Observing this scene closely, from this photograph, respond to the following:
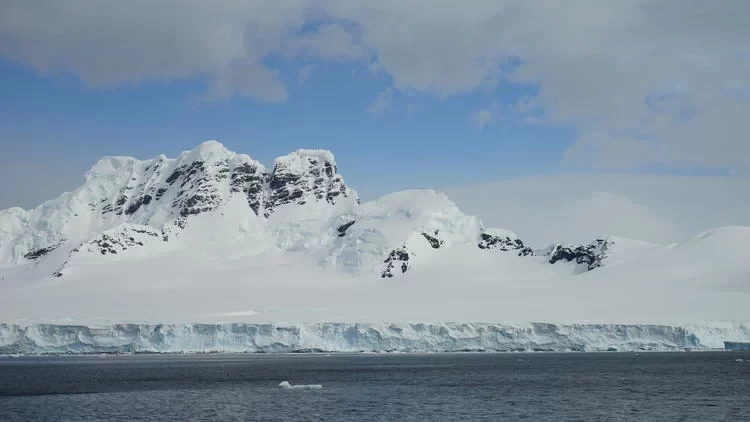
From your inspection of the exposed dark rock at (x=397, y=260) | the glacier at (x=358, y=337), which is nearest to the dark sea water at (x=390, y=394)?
the glacier at (x=358, y=337)

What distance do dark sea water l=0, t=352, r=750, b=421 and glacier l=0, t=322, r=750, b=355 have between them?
27380 millimetres

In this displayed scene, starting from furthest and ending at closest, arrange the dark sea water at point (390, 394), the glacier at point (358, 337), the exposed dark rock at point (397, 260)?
the exposed dark rock at point (397, 260) → the glacier at point (358, 337) → the dark sea water at point (390, 394)

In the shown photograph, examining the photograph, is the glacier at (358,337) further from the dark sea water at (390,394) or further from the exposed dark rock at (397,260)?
the exposed dark rock at (397,260)

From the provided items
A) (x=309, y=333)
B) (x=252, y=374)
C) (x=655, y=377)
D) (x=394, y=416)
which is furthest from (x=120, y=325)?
(x=394, y=416)

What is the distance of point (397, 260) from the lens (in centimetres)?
19738

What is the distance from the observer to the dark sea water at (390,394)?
52.5 m

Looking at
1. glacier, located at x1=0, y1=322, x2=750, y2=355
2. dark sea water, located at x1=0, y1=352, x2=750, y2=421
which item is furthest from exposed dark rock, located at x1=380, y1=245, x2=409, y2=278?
dark sea water, located at x1=0, y1=352, x2=750, y2=421

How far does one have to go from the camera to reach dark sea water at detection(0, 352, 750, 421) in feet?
172

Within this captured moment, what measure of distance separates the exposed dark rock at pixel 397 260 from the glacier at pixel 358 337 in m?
64.5

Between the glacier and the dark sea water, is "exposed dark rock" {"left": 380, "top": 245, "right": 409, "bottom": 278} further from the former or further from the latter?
the dark sea water

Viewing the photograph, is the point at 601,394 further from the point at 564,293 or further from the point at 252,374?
the point at 564,293

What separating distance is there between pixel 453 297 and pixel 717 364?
73212 millimetres

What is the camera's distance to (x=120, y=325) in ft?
421

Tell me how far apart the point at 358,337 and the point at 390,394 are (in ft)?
210
